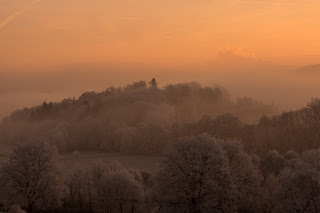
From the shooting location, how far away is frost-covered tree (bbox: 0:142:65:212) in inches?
2522

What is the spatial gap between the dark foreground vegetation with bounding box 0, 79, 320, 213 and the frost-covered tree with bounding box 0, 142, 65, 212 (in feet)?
0.54

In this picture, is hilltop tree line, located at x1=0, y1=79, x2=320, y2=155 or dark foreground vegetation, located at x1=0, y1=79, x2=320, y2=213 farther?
hilltop tree line, located at x1=0, y1=79, x2=320, y2=155

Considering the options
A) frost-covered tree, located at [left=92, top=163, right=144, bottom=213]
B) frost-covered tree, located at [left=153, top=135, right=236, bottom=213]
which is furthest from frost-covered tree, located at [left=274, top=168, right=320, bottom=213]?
frost-covered tree, located at [left=92, top=163, right=144, bottom=213]

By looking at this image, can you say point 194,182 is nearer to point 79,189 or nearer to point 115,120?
point 79,189

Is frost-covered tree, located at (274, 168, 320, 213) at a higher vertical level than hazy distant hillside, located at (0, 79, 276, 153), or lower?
lower

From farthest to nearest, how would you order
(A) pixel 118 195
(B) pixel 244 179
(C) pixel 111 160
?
(C) pixel 111 160
(A) pixel 118 195
(B) pixel 244 179

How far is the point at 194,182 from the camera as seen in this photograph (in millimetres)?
50281

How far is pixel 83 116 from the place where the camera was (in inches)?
7101

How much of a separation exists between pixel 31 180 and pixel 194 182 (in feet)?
98.8

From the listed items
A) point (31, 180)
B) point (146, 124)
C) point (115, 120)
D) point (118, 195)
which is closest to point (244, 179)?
point (118, 195)

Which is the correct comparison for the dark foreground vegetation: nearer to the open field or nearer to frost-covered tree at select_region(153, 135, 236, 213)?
frost-covered tree at select_region(153, 135, 236, 213)

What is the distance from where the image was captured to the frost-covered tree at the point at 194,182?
49000 millimetres

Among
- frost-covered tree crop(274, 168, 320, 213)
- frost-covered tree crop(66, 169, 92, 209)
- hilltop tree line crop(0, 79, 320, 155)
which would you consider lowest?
frost-covered tree crop(66, 169, 92, 209)

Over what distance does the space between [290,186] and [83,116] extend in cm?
14163
